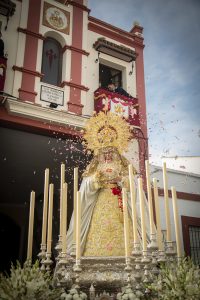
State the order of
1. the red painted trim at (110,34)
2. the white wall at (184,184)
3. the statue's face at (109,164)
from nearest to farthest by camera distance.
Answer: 1. the statue's face at (109,164)
2. the red painted trim at (110,34)
3. the white wall at (184,184)

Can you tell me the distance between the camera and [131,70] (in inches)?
340

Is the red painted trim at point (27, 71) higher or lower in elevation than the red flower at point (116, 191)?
higher

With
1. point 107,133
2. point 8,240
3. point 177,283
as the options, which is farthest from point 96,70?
point 177,283

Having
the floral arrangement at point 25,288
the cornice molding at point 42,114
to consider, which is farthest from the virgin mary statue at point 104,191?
the cornice molding at point 42,114

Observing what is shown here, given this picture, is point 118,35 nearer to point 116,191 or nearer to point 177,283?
point 116,191

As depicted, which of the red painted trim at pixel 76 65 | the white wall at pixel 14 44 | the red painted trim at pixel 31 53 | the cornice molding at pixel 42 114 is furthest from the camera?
the red painted trim at pixel 76 65

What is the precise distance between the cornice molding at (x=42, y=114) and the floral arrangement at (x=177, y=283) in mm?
4759

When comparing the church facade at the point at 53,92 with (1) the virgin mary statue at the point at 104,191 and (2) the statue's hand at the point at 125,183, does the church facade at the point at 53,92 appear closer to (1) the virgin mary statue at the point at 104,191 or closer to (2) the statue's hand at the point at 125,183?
(1) the virgin mary statue at the point at 104,191

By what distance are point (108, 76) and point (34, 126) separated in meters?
3.28

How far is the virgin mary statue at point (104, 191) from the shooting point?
10.7 feet

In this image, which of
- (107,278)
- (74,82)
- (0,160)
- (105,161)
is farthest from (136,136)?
(107,278)

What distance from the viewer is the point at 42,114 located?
646cm

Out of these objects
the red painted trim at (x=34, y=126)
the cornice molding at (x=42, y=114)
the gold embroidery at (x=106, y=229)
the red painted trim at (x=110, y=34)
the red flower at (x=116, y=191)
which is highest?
the red painted trim at (x=110, y=34)

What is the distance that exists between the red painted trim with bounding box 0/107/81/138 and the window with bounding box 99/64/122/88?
95.5 inches
